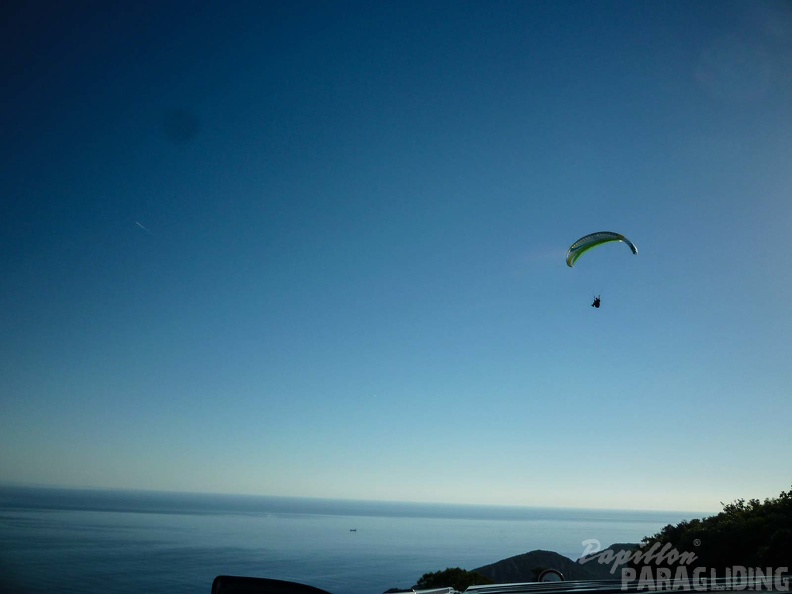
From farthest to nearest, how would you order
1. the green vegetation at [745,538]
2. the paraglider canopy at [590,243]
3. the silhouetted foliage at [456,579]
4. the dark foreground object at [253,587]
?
the silhouetted foliage at [456,579], the paraglider canopy at [590,243], the green vegetation at [745,538], the dark foreground object at [253,587]

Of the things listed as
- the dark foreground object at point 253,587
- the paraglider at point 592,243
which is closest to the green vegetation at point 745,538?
the paraglider at point 592,243

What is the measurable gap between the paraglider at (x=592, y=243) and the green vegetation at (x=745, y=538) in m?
9.01

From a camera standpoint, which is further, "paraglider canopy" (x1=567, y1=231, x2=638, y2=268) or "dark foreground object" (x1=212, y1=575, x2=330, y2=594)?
"paraglider canopy" (x1=567, y1=231, x2=638, y2=268)

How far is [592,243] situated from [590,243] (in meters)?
0.07

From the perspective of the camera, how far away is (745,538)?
1712cm

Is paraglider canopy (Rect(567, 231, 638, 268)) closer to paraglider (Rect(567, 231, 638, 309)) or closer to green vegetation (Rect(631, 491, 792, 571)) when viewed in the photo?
paraglider (Rect(567, 231, 638, 309))

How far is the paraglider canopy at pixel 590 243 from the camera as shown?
54.7ft

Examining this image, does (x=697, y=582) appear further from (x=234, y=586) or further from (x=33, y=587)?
(x=33, y=587)

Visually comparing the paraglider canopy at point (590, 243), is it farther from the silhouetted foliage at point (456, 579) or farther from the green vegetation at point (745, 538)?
the silhouetted foliage at point (456, 579)

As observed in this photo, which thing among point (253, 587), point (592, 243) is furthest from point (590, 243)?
point (253, 587)

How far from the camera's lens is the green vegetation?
1455cm

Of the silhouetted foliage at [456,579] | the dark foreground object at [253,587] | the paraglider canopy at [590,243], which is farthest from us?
the silhouetted foliage at [456,579]

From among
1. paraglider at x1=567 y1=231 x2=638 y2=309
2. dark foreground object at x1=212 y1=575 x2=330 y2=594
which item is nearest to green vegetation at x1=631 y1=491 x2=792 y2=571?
paraglider at x1=567 y1=231 x2=638 y2=309

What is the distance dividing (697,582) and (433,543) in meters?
156
